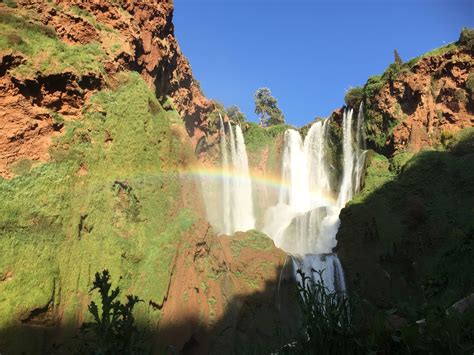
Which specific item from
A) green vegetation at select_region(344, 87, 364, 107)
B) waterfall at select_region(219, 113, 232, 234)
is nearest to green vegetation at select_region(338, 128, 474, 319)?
green vegetation at select_region(344, 87, 364, 107)

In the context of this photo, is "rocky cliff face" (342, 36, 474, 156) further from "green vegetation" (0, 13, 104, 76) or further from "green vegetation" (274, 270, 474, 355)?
"green vegetation" (274, 270, 474, 355)

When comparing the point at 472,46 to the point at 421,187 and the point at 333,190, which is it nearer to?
the point at 421,187

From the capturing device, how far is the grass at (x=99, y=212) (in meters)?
12.6

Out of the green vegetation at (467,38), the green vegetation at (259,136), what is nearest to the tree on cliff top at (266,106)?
the green vegetation at (259,136)

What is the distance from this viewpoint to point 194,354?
623 inches

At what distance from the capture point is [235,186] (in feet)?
130

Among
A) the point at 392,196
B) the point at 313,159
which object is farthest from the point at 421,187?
the point at 313,159

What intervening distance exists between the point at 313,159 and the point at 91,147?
27.5m

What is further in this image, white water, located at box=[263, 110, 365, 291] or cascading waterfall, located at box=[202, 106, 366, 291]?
cascading waterfall, located at box=[202, 106, 366, 291]

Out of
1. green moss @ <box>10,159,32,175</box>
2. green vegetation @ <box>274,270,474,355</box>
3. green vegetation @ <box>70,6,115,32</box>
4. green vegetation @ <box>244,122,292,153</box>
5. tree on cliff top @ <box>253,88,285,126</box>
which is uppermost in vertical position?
tree on cliff top @ <box>253,88,285,126</box>

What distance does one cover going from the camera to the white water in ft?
97.6

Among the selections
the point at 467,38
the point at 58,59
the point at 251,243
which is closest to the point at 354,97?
the point at 467,38

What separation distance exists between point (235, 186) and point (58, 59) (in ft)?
81.6

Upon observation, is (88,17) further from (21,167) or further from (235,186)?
(235,186)
